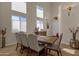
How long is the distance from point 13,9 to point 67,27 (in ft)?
3.80

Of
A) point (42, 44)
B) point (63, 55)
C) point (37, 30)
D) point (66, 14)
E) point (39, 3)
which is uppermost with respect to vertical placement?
point (39, 3)

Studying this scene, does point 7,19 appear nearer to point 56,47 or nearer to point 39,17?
point 39,17

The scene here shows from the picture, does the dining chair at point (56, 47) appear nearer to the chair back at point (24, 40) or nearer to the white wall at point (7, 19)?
the chair back at point (24, 40)

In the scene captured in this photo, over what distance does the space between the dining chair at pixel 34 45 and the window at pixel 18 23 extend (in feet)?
0.73

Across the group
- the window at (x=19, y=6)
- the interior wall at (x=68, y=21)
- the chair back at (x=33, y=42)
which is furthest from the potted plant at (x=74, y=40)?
the window at (x=19, y=6)

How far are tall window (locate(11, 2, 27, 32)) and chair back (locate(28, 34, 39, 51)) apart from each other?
0.21 metres

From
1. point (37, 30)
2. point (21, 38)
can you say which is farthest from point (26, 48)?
point (37, 30)

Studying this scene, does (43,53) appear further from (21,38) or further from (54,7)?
(54,7)

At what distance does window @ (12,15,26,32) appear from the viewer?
98.7 inches

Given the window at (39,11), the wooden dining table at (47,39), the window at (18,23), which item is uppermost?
the window at (39,11)

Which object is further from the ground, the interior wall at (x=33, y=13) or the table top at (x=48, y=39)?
the interior wall at (x=33, y=13)

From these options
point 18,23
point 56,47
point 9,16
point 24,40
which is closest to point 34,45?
point 24,40

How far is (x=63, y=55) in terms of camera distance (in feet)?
8.15

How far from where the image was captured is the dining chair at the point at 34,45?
251 cm
